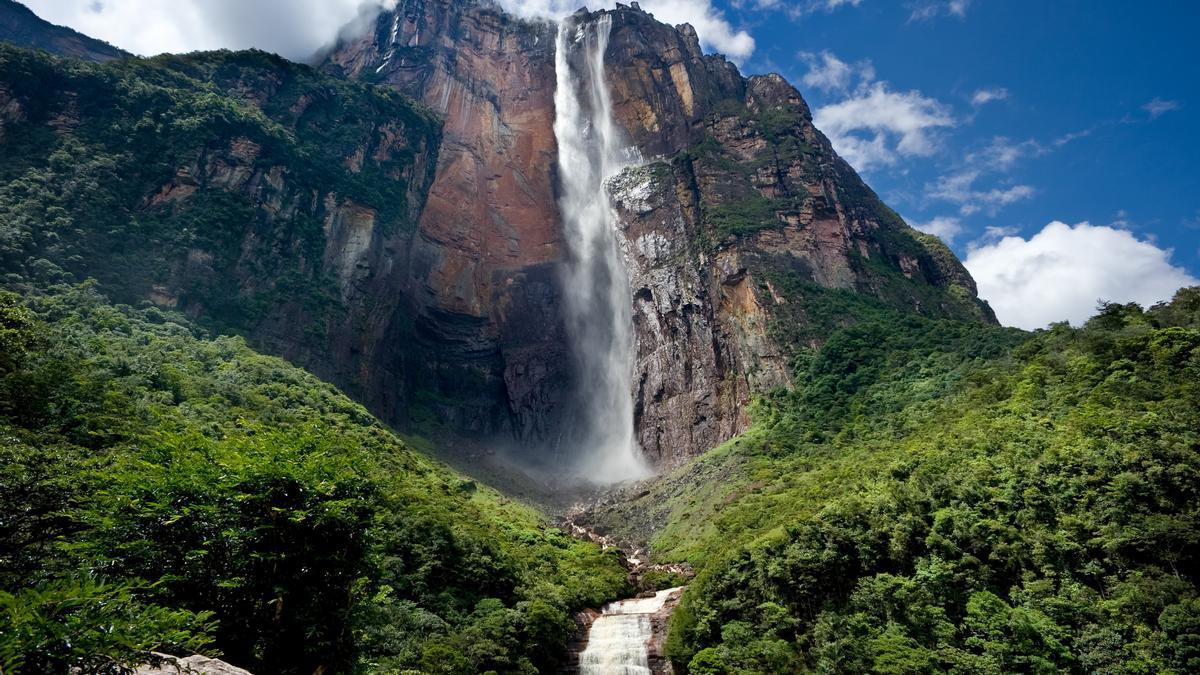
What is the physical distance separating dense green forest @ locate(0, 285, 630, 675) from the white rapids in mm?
1459

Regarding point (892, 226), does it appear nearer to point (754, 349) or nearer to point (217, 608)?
point (754, 349)

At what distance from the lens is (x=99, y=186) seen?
2386 inches

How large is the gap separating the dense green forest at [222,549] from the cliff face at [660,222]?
40.2m

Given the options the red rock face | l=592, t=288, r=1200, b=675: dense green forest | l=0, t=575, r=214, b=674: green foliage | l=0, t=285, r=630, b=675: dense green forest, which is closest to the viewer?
l=0, t=575, r=214, b=674: green foliage

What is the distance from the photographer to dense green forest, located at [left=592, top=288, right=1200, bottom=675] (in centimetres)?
2094

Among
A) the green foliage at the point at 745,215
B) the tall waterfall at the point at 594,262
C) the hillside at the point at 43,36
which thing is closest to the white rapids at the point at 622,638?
the tall waterfall at the point at 594,262

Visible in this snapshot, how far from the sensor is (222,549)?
11180 mm

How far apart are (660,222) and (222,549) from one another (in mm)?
79477

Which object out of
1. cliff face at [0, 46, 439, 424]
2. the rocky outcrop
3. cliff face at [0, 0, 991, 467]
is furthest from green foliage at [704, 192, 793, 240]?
the rocky outcrop

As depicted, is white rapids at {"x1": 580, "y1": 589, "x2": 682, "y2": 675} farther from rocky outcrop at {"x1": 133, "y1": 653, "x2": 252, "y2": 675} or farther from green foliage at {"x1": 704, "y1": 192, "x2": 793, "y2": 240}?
green foliage at {"x1": 704, "y1": 192, "x2": 793, "y2": 240}

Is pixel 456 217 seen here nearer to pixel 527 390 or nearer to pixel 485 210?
pixel 485 210

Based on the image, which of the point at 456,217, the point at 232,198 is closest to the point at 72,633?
the point at 232,198

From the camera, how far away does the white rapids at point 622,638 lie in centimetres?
3100

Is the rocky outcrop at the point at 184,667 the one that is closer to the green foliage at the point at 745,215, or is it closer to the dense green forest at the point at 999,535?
the dense green forest at the point at 999,535
